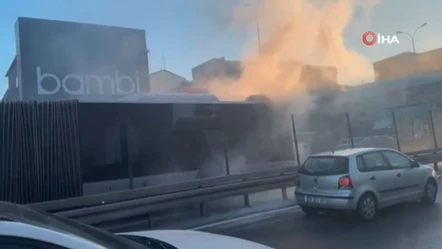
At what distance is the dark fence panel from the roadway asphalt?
10.1ft

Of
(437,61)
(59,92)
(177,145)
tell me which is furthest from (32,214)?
(437,61)

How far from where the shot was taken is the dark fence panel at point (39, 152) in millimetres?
7742

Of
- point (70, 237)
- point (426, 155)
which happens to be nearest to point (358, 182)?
point (70, 237)

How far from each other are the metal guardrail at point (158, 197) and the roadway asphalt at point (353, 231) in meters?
1.21

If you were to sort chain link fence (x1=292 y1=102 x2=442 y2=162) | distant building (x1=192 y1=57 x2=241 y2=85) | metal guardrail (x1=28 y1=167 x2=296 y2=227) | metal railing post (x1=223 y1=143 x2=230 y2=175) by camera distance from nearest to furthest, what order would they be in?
metal guardrail (x1=28 y1=167 x2=296 y2=227)
metal railing post (x1=223 y1=143 x2=230 y2=175)
chain link fence (x1=292 y1=102 x2=442 y2=162)
distant building (x1=192 y1=57 x2=241 y2=85)

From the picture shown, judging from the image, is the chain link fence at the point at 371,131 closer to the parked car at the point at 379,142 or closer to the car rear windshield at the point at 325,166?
the parked car at the point at 379,142

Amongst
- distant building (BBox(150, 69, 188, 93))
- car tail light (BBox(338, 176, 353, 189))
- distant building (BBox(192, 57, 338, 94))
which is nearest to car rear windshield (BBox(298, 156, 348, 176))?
car tail light (BBox(338, 176, 353, 189))

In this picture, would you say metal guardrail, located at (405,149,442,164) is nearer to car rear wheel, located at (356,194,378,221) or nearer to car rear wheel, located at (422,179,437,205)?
car rear wheel, located at (422,179,437,205)

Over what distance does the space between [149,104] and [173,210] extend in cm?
233

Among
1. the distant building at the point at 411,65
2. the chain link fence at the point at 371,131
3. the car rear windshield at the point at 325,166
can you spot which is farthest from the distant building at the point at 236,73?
the distant building at the point at 411,65

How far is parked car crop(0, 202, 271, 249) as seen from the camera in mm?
1565

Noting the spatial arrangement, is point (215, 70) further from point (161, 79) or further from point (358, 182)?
point (358, 182)

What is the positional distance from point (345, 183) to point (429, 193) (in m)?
2.54

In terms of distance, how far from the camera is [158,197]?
8.09m
